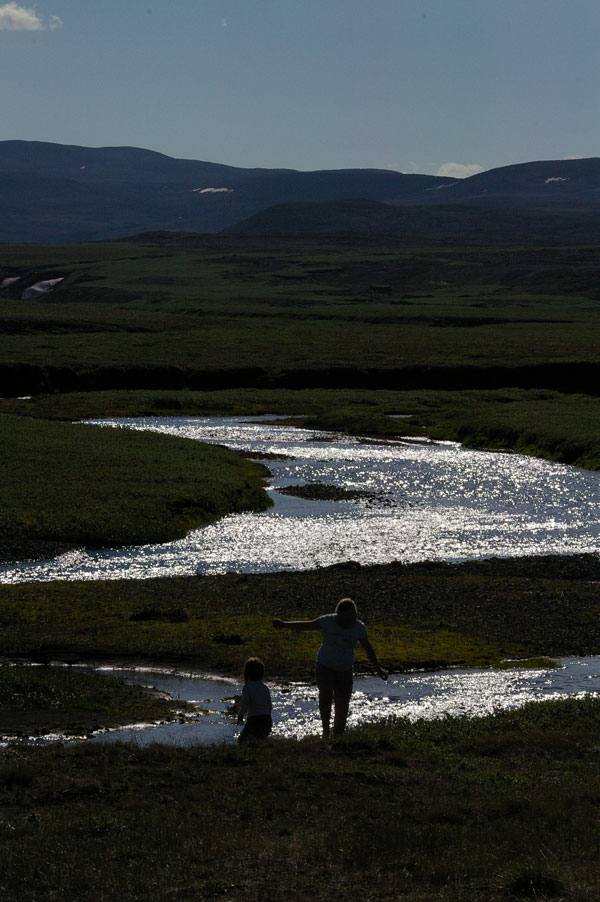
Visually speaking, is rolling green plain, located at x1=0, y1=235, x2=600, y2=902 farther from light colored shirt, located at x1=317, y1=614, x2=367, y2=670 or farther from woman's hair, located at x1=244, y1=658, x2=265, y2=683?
light colored shirt, located at x1=317, y1=614, x2=367, y2=670

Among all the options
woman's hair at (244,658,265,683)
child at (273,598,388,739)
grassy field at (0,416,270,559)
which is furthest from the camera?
grassy field at (0,416,270,559)

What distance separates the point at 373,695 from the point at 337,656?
5856 millimetres

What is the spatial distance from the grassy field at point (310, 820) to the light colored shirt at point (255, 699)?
0.64 meters

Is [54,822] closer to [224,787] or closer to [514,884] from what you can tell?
[224,787]

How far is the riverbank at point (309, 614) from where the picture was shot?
2775 cm

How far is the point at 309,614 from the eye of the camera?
31750 millimetres

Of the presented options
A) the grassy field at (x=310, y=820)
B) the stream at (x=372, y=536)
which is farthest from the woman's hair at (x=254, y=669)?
the stream at (x=372, y=536)

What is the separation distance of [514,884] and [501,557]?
3074 centimetres

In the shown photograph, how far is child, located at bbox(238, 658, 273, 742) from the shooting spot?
18.6 m

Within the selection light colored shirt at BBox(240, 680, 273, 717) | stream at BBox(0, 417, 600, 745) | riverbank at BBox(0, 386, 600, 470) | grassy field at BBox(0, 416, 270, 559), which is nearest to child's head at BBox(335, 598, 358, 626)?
light colored shirt at BBox(240, 680, 273, 717)

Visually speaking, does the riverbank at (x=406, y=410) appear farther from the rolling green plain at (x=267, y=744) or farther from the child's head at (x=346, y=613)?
the child's head at (x=346, y=613)

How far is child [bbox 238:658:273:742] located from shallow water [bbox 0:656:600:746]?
1.59 meters

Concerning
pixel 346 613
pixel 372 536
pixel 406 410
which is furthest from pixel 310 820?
pixel 406 410

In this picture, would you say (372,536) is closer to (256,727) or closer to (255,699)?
(256,727)
